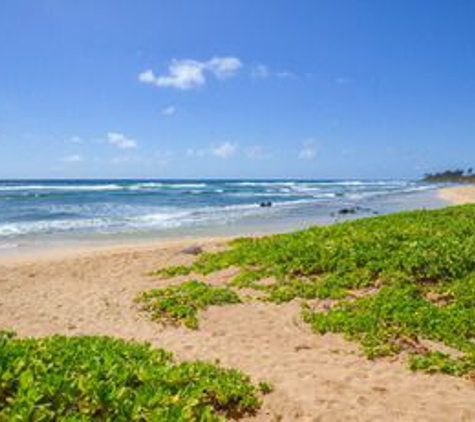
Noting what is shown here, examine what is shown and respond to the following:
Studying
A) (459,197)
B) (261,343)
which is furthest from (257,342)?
(459,197)

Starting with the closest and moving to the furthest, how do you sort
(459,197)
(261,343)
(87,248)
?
(261,343)
(87,248)
(459,197)

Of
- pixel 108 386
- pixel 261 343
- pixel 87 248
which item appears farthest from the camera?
pixel 87 248

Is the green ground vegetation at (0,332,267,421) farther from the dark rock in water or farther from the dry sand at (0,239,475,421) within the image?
the dark rock in water

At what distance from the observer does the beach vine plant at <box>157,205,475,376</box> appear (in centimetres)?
595

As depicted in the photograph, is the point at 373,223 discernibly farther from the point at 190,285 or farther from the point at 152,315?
the point at 152,315

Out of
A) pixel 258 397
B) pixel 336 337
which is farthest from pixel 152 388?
pixel 336 337

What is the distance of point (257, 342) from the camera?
20.8ft

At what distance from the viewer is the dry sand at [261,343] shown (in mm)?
4336

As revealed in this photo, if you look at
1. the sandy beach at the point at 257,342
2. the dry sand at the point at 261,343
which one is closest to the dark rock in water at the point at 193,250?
the sandy beach at the point at 257,342

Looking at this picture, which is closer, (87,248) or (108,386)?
(108,386)

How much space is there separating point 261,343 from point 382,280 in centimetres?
302

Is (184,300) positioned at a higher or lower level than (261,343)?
higher

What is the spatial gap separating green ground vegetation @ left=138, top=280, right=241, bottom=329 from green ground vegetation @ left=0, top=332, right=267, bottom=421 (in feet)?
8.45

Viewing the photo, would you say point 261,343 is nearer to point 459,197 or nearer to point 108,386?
point 108,386
